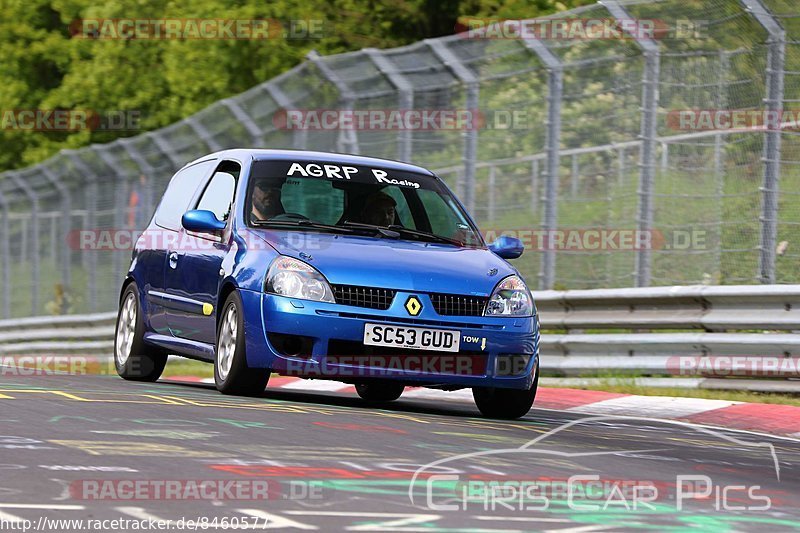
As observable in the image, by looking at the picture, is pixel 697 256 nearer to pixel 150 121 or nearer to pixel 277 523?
pixel 277 523

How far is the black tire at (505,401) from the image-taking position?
10.5m

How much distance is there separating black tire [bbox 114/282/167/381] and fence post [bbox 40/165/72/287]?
1262 centimetres

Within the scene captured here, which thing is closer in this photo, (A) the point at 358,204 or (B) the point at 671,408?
(A) the point at 358,204

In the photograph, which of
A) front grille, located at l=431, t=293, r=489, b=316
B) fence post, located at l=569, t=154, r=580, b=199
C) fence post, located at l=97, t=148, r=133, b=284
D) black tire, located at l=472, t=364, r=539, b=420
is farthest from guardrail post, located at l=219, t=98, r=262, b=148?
front grille, located at l=431, t=293, r=489, b=316

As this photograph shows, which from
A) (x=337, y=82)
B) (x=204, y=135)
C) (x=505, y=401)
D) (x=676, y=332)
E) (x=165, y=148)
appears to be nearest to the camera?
(x=505, y=401)

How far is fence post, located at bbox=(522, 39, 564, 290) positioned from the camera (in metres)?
15.0

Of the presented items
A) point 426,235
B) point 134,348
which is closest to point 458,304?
point 426,235

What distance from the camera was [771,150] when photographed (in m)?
12.8

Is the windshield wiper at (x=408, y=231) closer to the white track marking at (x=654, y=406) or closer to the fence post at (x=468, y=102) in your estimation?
the white track marking at (x=654, y=406)

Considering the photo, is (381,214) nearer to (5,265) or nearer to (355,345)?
(355,345)

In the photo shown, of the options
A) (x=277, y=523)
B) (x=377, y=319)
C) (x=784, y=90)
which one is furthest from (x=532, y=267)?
(x=277, y=523)

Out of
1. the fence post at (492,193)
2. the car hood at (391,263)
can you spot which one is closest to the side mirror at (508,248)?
the car hood at (391,263)

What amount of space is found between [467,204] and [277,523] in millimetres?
10871

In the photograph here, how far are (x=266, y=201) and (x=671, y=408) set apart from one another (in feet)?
10.3
